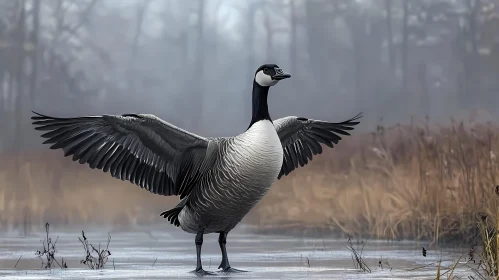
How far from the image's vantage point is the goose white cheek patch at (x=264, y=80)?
845 cm

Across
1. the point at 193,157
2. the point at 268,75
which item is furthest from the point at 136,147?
the point at 268,75

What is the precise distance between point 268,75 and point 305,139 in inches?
81.8

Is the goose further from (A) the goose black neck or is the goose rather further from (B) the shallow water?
(B) the shallow water

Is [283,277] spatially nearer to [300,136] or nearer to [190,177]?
[190,177]

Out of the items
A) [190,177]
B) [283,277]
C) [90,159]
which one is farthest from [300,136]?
[283,277]

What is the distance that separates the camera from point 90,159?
8766 millimetres

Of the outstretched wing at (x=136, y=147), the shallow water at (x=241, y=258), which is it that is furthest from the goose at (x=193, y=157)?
the shallow water at (x=241, y=258)

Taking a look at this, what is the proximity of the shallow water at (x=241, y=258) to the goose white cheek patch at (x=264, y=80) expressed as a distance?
181cm

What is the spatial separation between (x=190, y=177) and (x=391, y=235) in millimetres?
4393

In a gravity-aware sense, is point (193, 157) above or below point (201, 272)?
above

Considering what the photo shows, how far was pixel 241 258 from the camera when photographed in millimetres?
9648

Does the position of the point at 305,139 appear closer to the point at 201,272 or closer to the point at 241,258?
the point at 241,258

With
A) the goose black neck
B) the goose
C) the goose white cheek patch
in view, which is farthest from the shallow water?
the goose white cheek patch

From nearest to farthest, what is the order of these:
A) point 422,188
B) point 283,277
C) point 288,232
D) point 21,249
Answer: point 283,277 → point 21,249 → point 422,188 → point 288,232
